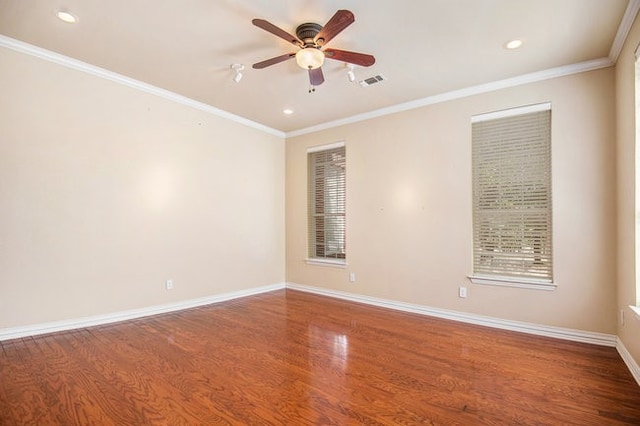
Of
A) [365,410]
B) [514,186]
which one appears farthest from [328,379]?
[514,186]

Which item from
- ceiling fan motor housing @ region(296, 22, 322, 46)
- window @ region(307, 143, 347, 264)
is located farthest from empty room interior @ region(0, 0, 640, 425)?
window @ region(307, 143, 347, 264)

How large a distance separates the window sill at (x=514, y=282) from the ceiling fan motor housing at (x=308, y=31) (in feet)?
10.5

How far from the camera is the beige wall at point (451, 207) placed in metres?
3.14

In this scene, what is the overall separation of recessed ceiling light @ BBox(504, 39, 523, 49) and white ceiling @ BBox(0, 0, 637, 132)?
49 millimetres

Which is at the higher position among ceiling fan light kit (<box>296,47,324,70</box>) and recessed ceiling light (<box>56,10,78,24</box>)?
recessed ceiling light (<box>56,10,78,24</box>)

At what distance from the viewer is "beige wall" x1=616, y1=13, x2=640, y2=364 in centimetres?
250

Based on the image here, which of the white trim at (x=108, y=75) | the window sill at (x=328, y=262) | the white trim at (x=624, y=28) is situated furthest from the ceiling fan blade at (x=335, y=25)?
the window sill at (x=328, y=262)

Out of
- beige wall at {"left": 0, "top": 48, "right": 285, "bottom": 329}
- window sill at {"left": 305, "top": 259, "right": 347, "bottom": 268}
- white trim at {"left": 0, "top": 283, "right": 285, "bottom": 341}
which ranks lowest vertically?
white trim at {"left": 0, "top": 283, "right": 285, "bottom": 341}

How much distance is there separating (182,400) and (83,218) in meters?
2.45

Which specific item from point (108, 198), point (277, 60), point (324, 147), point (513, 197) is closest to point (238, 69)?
point (277, 60)

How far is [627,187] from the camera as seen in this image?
266cm

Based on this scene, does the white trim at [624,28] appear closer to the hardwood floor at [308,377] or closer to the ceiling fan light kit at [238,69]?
the hardwood floor at [308,377]

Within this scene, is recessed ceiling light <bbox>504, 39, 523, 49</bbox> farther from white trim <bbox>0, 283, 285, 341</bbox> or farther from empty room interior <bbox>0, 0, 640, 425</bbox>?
white trim <bbox>0, 283, 285, 341</bbox>

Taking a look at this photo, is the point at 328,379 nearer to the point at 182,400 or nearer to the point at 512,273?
the point at 182,400
